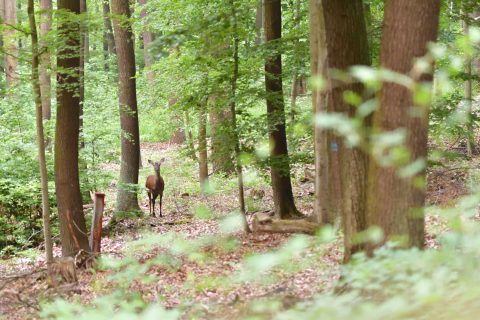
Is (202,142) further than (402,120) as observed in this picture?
Yes

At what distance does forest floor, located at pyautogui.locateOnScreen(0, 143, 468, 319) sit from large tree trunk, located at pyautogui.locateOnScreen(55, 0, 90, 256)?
67 centimetres

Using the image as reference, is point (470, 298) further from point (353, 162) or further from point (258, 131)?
point (258, 131)

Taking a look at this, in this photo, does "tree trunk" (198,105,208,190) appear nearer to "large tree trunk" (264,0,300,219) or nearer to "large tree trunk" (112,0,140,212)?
"large tree trunk" (264,0,300,219)

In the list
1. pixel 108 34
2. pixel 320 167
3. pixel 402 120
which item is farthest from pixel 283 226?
pixel 108 34

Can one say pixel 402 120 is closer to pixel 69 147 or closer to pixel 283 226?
pixel 283 226

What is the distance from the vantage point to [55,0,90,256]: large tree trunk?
9.52m

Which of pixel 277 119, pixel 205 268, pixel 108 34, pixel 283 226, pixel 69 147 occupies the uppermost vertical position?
pixel 108 34

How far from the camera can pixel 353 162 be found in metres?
5.90

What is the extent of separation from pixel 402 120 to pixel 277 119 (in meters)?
7.12

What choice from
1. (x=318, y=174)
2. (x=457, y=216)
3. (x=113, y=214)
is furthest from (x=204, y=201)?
(x=457, y=216)

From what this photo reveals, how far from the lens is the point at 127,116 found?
15.5 m

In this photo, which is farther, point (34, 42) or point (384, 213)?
point (34, 42)

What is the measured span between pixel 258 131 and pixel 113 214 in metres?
5.53

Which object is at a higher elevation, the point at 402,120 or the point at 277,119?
the point at 277,119
